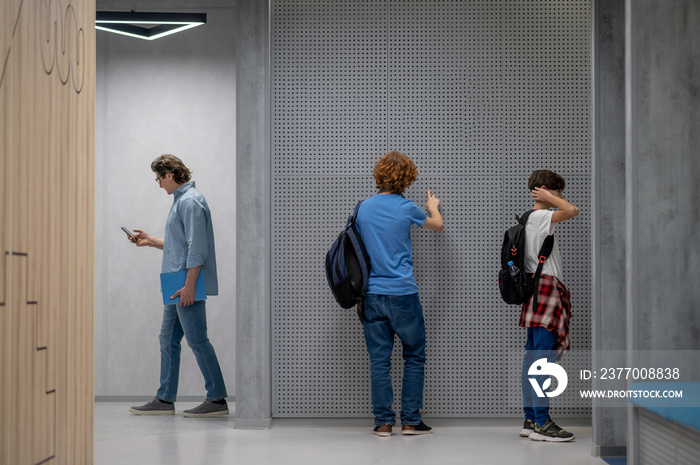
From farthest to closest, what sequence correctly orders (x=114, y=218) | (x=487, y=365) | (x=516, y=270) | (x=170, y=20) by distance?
(x=114, y=218), (x=170, y=20), (x=487, y=365), (x=516, y=270)

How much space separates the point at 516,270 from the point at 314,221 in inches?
52.4

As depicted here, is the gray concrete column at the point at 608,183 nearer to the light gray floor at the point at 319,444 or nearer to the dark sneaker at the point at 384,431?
the light gray floor at the point at 319,444

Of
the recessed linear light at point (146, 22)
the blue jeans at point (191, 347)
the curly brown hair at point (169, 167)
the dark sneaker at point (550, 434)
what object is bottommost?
the dark sneaker at point (550, 434)

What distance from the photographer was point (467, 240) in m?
4.84

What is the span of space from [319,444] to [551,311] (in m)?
1.49

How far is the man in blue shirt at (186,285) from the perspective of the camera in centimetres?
527

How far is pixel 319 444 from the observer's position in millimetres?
4254

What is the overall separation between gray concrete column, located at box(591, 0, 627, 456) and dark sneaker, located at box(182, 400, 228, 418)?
262 centimetres

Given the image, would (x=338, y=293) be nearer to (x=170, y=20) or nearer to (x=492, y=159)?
(x=492, y=159)

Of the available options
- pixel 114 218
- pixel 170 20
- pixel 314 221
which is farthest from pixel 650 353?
pixel 114 218

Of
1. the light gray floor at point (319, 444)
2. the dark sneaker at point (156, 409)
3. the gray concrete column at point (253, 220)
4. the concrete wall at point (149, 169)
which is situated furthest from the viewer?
the concrete wall at point (149, 169)

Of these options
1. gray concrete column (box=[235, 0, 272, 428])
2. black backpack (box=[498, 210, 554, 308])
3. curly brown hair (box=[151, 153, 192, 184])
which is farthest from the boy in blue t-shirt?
curly brown hair (box=[151, 153, 192, 184])

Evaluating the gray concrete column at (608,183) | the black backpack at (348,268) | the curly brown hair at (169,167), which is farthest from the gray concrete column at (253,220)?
the gray concrete column at (608,183)

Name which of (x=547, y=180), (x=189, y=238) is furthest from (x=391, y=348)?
(x=189, y=238)
